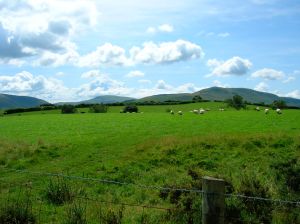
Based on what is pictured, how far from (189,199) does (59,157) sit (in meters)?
15.9

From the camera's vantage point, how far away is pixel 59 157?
2775cm

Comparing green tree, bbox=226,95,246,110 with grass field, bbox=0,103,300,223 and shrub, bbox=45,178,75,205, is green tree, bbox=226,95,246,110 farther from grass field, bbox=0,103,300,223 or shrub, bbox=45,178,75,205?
shrub, bbox=45,178,75,205

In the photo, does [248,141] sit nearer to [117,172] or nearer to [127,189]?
[117,172]

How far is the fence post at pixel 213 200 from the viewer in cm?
751

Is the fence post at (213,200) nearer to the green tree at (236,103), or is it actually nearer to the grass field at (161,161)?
the grass field at (161,161)

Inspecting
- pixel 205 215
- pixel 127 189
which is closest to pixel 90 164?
pixel 127 189

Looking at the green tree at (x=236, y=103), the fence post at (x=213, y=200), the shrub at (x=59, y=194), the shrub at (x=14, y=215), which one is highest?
the green tree at (x=236, y=103)

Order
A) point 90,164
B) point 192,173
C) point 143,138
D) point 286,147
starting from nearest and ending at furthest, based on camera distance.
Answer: point 192,173, point 90,164, point 286,147, point 143,138

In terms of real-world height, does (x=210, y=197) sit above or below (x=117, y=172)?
above

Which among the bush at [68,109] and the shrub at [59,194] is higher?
the bush at [68,109]

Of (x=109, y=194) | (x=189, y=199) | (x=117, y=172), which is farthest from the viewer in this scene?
(x=117, y=172)

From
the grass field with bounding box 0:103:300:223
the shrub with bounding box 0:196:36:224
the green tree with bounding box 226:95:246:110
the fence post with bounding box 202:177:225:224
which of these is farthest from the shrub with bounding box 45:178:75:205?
the green tree with bounding box 226:95:246:110

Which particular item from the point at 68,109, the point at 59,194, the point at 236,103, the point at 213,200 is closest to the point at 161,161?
the point at 59,194

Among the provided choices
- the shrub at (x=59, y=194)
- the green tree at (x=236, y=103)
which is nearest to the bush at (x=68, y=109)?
the green tree at (x=236, y=103)
